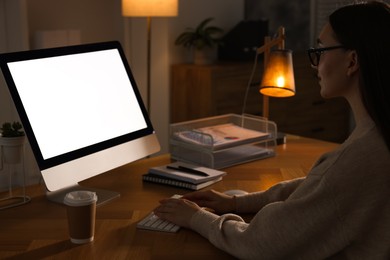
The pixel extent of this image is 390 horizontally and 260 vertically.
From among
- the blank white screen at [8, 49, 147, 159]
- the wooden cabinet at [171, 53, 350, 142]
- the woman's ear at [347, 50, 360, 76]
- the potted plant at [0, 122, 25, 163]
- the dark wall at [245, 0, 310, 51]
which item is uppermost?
the dark wall at [245, 0, 310, 51]

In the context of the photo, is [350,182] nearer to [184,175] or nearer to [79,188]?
[184,175]

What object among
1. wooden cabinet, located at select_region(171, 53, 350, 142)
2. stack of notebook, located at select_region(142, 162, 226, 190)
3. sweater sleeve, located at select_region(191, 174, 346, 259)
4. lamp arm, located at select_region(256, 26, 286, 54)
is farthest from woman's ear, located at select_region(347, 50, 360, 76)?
wooden cabinet, located at select_region(171, 53, 350, 142)

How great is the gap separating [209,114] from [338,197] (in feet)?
10.2

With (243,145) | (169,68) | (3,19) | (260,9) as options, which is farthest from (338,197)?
(260,9)

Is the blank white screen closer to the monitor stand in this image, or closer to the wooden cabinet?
the monitor stand

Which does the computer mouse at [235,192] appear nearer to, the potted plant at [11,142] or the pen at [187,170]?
the pen at [187,170]

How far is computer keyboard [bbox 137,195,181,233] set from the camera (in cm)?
167

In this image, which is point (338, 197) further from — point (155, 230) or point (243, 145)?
point (243, 145)

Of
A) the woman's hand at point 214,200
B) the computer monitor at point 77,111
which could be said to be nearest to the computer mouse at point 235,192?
the woman's hand at point 214,200

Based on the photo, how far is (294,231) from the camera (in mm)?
1395

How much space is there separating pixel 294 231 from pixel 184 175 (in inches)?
27.7

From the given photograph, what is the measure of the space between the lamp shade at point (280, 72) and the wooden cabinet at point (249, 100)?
6.39 feet

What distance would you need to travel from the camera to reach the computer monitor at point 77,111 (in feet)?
5.62

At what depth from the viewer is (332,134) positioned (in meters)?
5.30
